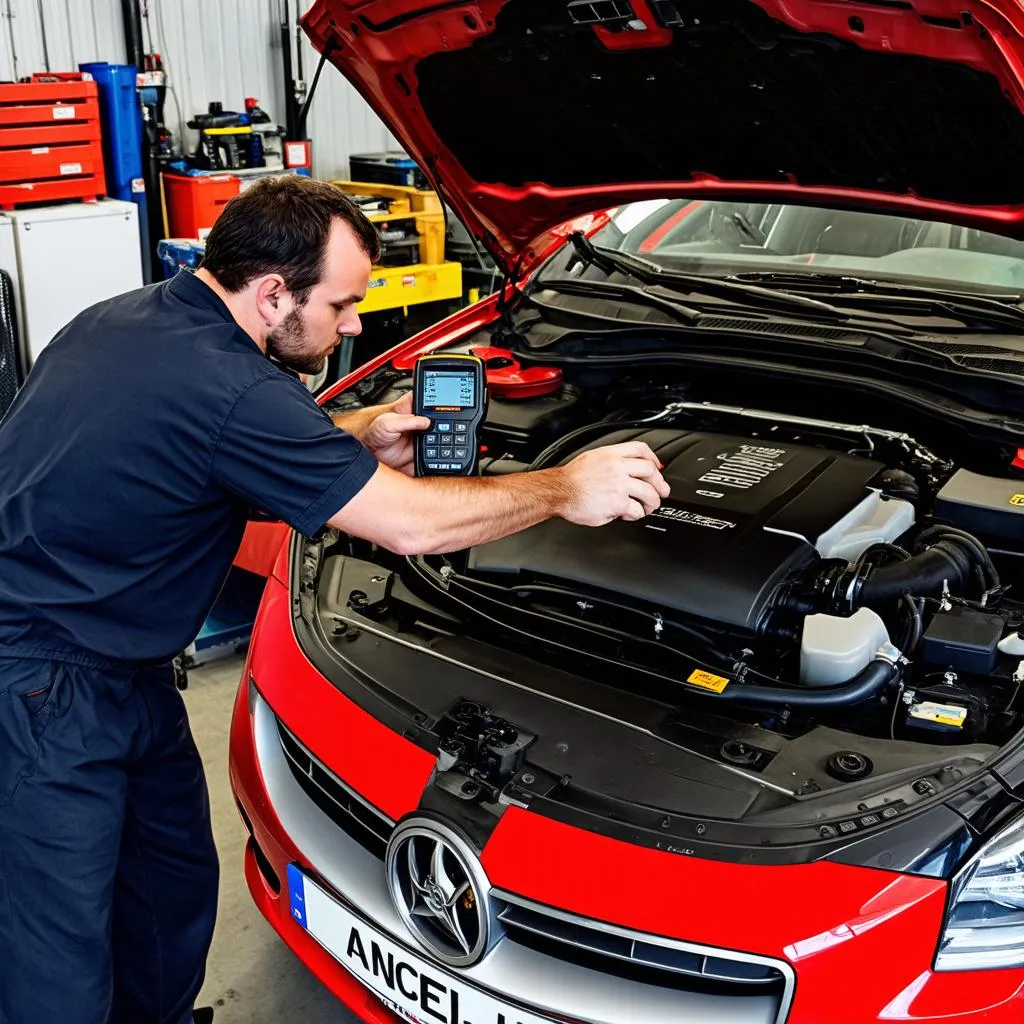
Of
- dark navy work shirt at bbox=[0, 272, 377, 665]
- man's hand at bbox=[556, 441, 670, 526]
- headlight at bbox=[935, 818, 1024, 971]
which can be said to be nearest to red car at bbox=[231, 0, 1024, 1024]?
headlight at bbox=[935, 818, 1024, 971]

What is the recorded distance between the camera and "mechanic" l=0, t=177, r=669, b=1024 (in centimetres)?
147

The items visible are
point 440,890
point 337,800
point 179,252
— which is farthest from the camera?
point 179,252

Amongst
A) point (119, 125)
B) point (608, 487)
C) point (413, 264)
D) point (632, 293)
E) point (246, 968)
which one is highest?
point (119, 125)

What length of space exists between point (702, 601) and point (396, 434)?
62 cm

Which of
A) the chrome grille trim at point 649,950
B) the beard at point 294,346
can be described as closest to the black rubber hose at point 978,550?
the chrome grille trim at point 649,950

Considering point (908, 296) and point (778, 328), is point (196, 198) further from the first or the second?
point (908, 296)

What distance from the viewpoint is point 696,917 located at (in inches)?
49.6

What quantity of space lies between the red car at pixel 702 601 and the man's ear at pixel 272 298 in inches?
21.1

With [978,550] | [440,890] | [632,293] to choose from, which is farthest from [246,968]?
[632,293]

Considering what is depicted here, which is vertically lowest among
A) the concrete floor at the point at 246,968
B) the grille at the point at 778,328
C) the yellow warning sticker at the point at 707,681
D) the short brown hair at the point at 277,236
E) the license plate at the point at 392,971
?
the concrete floor at the point at 246,968

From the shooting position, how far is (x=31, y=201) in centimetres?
494

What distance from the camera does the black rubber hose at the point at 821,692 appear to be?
1521mm

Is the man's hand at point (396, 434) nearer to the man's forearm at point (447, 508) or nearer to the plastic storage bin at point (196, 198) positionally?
the man's forearm at point (447, 508)

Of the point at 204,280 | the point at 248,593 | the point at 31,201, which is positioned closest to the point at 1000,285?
the point at 204,280
